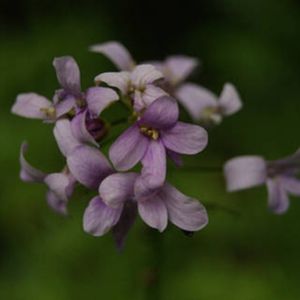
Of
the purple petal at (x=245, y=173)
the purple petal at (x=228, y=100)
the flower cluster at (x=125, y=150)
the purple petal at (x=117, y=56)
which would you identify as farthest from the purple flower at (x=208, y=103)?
the flower cluster at (x=125, y=150)

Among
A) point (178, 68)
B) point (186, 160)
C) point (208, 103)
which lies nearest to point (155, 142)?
point (208, 103)

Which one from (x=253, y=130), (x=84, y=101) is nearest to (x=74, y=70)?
(x=84, y=101)

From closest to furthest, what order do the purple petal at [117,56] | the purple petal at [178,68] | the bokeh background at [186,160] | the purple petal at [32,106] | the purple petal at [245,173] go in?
the purple petal at [32,106], the purple petal at [245,173], the purple petal at [117,56], the purple petal at [178,68], the bokeh background at [186,160]

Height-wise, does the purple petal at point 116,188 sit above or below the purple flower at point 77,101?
below

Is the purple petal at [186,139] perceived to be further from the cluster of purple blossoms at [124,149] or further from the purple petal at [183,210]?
the purple petal at [183,210]

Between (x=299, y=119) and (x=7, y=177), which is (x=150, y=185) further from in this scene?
(x=299, y=119)

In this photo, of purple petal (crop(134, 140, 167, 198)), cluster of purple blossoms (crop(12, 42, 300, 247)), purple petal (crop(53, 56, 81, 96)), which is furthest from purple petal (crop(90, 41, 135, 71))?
purple petal (crop(134, 140, 167, 198))

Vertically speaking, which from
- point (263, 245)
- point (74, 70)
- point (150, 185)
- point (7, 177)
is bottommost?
point (263, 245)
